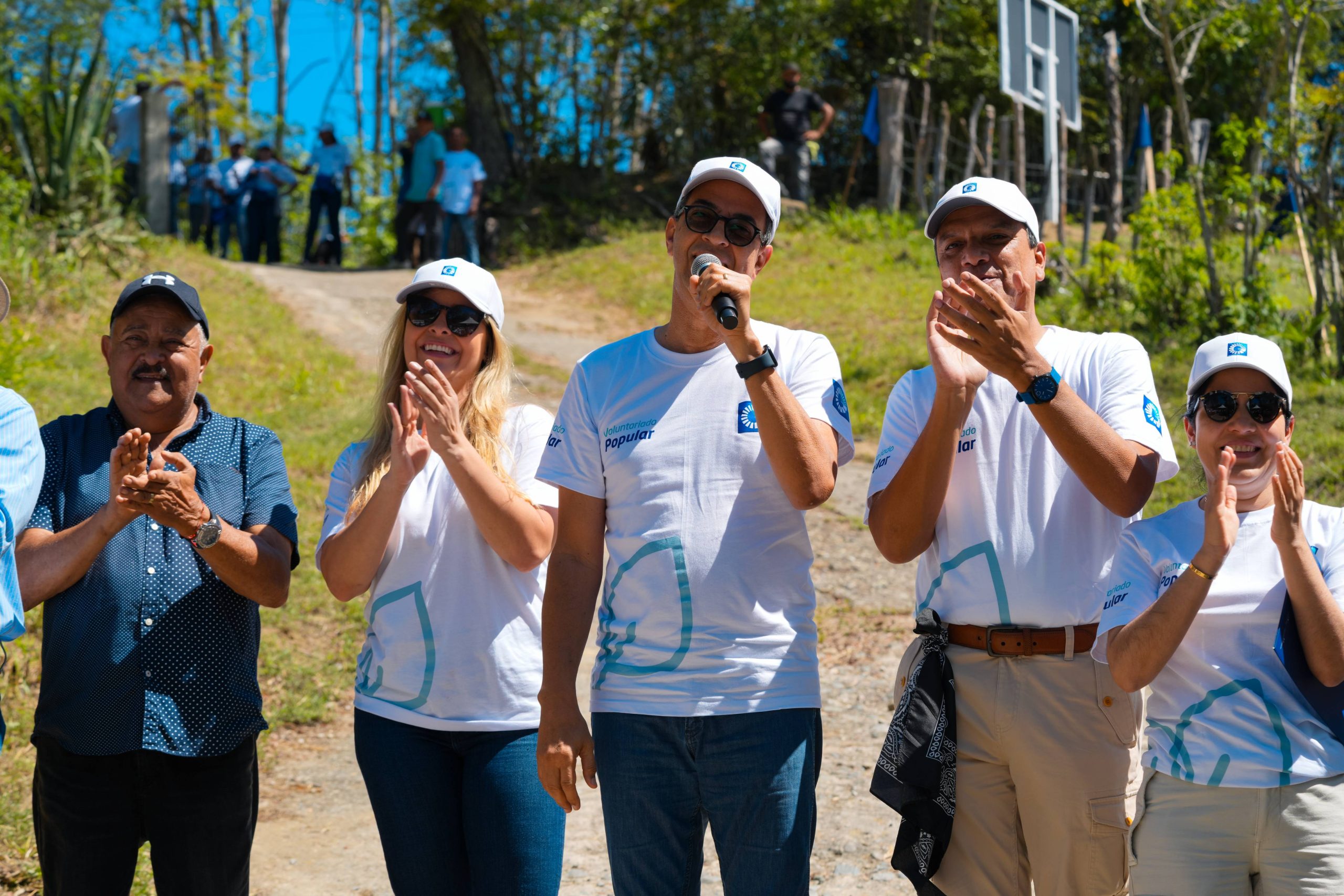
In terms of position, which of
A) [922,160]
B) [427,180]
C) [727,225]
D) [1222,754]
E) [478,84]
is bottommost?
[1222,754]

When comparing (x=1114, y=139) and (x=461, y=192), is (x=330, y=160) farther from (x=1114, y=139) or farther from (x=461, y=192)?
(x=1114, y=139)

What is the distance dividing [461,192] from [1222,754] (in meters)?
13.7

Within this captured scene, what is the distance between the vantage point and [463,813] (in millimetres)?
3080

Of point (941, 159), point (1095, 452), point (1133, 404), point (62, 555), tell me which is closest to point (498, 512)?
point (62, 555)

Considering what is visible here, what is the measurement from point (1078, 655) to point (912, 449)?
600 millimetres

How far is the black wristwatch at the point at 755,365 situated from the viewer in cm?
267

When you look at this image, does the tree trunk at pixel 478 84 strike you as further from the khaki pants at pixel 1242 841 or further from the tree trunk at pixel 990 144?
the khaki pants at pixel 1242 841

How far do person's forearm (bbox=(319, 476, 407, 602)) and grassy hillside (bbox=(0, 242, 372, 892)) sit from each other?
84.6 inches

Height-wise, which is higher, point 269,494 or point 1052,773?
point 269,494

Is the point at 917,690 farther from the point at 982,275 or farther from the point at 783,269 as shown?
the point at 783,269

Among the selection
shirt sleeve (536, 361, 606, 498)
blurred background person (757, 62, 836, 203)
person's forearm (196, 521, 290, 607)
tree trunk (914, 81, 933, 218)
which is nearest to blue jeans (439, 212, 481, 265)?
blurred background person (757, 62, 836, 203)

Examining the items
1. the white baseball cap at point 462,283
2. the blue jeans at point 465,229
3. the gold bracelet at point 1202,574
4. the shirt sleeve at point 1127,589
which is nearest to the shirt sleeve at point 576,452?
the white baseball cap at point 462,283

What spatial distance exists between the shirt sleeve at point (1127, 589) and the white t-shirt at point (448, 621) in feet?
4.32

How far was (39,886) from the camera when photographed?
4.32 m
